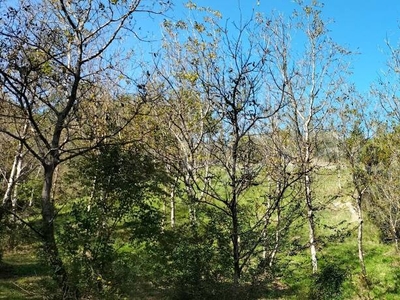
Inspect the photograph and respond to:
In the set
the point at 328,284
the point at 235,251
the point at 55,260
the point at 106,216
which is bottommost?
the point at 328,284

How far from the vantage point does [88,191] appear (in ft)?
31.2

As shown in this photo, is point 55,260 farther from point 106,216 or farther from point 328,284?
point 328,284

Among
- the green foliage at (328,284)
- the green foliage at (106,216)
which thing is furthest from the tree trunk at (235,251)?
the green foliage at (328,284)

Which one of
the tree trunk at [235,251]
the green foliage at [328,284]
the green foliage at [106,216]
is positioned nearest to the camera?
the tree trunk at [235,251]

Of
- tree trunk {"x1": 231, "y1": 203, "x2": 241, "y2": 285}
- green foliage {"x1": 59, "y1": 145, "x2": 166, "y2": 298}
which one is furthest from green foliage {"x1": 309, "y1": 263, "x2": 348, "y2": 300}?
green foliage {"x1": 59, "y1": 145, "x2": 166, "y2": 298}

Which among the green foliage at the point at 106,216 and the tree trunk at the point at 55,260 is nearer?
the tree trunk at the point at 55,260

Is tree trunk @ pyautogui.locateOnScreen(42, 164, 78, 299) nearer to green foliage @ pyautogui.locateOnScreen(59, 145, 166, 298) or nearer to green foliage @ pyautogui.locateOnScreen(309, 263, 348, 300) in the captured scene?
green foliage @ pyautogui.locateOnScreen(59, 145, 166, 298)

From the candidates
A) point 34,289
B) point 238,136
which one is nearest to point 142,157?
point 238,136

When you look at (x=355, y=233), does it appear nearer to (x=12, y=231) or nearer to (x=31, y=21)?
(x=12, y=231)

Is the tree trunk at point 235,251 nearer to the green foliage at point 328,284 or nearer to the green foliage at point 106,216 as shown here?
the green foliage at point 106,216

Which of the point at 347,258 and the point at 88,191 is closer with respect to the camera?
the point at 88,191

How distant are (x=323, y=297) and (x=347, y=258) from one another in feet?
24.3

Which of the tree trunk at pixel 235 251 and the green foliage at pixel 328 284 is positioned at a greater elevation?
the tree trunk at pixel 235 251

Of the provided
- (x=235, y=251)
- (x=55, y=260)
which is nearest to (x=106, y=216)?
(x=55, y=260)
